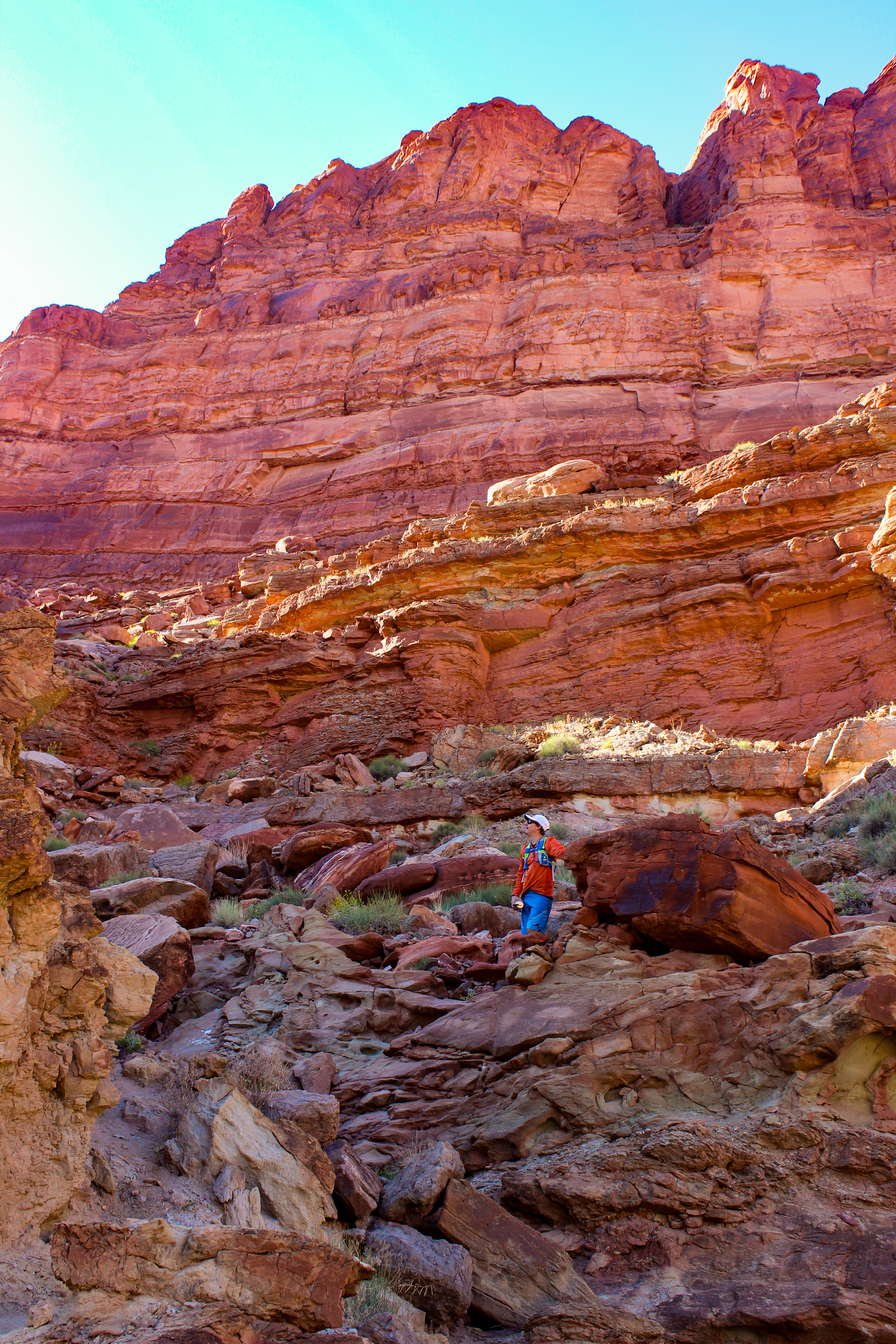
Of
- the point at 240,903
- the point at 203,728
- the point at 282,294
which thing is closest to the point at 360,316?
the point at 282,294

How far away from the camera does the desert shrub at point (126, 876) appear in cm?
945

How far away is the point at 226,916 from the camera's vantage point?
917 centimetres

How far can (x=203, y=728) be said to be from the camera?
20766mm

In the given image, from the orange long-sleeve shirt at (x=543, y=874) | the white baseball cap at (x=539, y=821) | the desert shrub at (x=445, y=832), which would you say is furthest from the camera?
the desert shrub at (x=445, y=832)

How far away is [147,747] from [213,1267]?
62.5 feet

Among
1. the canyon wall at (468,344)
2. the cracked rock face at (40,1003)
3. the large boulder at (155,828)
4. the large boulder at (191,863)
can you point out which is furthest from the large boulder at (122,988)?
the canyon wall at (468,344)

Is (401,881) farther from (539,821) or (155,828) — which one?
(155,828)

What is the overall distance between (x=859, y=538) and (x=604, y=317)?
25267mm

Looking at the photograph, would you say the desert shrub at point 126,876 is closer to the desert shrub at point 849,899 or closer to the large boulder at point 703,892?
the large boulder at point 703,892

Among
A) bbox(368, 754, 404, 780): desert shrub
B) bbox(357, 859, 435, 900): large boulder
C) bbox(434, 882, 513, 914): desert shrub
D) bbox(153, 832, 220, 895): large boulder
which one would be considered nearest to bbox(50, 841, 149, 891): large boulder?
bbox(153, 832, 220, 895): large boulder

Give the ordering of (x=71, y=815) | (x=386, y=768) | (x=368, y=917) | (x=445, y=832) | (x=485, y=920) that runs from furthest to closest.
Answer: (x=386, y=768) < (x=71, y=815) < (x=445, y=832) < (x=368, y=917) < (x=485, y=920)

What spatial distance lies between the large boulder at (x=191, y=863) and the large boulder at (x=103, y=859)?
0.64ft

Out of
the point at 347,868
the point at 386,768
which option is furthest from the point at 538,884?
the point at 386,768

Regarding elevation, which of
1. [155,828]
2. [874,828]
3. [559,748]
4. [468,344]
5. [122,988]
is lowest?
[874,828]
